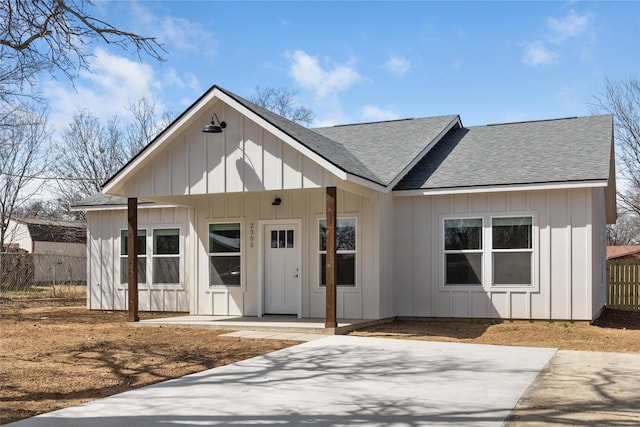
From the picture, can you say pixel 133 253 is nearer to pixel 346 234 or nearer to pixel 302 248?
pixel 302 248

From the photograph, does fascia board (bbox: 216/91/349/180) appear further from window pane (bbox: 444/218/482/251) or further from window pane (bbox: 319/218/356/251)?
window pane (bbox: 444/218/482/251)

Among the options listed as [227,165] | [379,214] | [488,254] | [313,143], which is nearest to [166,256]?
[227,165]

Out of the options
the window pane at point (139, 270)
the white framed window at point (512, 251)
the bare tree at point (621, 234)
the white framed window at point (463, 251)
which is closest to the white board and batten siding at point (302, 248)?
the white framed window at point (463, 251)

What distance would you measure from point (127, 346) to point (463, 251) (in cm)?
736

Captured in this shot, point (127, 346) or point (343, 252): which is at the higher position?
point (343, 252)

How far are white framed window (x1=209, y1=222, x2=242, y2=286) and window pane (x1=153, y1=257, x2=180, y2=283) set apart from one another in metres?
1.93

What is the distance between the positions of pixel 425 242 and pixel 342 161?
2977 millimetres

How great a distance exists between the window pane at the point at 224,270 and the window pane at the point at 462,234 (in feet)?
16.4

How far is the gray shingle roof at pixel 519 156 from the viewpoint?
13.5 m

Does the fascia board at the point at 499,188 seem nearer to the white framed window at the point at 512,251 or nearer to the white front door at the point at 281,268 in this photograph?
the white framed window at the point at 512,251

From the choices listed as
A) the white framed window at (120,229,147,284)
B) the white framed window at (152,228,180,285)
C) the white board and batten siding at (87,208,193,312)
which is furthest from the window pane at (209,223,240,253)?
the white framed window at (120,229,147,284)

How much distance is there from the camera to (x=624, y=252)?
3822cm

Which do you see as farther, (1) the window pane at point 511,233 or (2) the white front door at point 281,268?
(2) the white front door at point 281,268

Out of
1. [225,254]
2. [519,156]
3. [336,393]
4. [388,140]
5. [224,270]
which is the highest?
[388,140]
